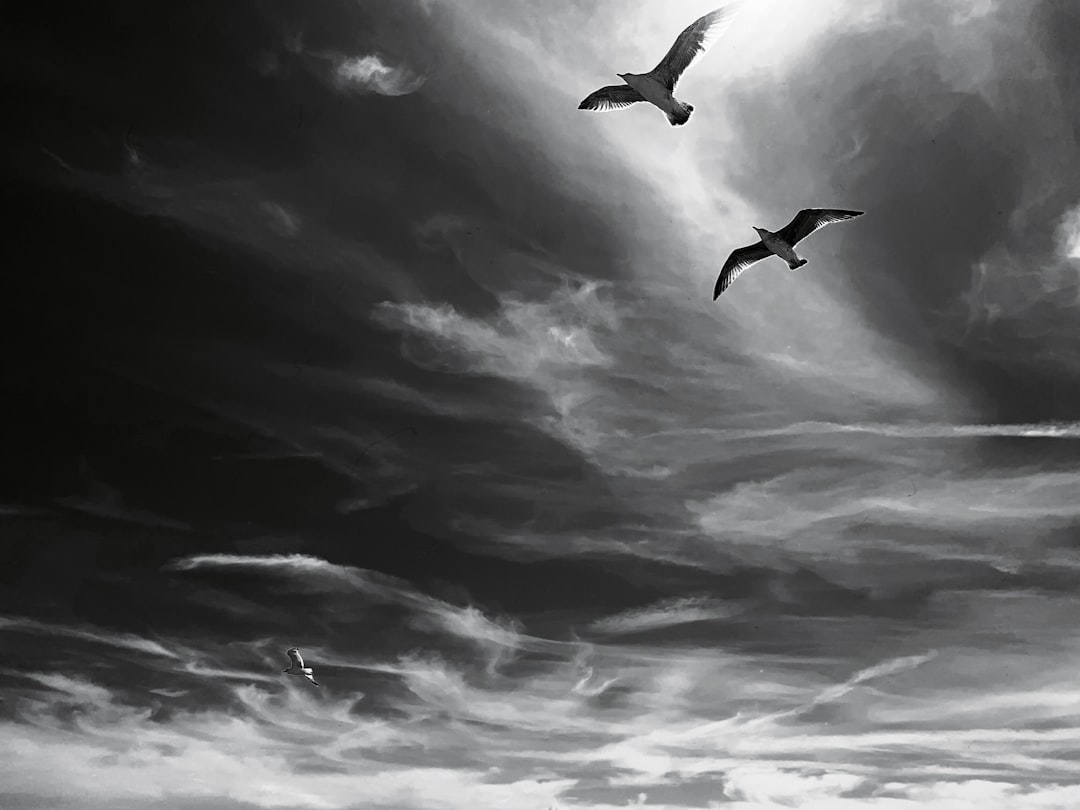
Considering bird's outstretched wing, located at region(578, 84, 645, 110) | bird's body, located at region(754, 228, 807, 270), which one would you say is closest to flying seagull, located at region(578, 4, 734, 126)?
bird's outstretched wing, located at region(578, 84, 645, 110)

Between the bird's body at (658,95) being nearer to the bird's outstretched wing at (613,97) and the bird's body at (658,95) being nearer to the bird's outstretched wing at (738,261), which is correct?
the bird's outstretched wing at (613,97)

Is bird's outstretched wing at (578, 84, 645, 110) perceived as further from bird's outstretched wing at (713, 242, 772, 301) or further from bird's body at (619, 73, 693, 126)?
bird's outstretched wing at (713, 242, 772, 301)

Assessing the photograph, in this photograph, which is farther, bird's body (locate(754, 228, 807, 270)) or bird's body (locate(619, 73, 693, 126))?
bird's body (locate(754, 228, 807, 270))

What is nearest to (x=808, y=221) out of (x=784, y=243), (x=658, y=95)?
(x=784, y=243)

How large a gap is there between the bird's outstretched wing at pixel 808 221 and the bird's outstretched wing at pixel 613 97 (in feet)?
17.1

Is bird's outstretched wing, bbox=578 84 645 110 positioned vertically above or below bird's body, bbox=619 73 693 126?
above

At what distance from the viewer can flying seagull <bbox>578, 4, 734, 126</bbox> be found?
1903cm

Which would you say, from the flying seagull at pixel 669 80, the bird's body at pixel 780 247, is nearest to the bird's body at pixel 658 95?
the flying seagull at pixel 669 80

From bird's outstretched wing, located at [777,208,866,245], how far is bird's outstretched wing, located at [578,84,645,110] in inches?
206

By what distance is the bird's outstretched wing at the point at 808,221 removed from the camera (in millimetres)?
21672

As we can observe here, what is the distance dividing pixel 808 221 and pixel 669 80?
18.3 ft

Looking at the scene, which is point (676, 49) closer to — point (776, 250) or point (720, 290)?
point (776, 250)

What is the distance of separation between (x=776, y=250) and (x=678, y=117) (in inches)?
204

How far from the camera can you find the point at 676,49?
1944cm
